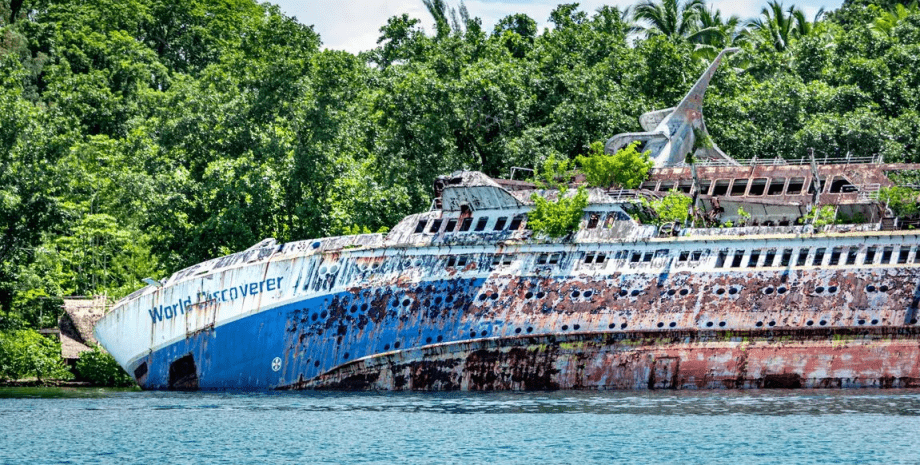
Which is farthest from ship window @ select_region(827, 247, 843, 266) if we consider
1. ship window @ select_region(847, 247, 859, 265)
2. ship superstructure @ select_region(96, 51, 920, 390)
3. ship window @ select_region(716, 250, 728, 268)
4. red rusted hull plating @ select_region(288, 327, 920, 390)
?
ship window @ select_region(716, 250, 728, 268)

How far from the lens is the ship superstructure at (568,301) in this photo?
173 ft

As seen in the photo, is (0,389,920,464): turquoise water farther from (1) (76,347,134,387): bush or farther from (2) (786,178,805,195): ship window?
(1) (76,347,134,387): bush

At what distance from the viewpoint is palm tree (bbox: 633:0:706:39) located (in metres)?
95.6

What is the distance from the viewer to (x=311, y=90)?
249 feet

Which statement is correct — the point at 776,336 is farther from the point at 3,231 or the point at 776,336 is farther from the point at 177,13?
the point at 177,13

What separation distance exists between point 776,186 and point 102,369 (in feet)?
91.7

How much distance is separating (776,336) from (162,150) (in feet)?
127

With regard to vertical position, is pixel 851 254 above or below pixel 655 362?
above

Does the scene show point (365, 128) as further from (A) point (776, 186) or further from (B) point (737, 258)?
(B) point (737, 258)

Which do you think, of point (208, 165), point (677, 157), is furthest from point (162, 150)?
point (677, 157)

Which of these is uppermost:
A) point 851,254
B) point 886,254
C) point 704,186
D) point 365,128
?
point 365,128

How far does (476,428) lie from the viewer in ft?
154

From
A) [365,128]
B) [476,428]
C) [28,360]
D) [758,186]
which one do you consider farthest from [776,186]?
[28,360]

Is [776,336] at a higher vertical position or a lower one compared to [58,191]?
lower
